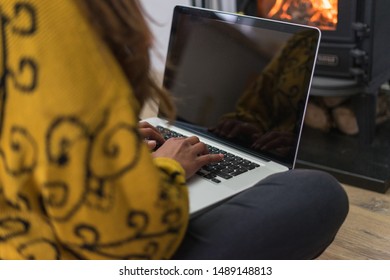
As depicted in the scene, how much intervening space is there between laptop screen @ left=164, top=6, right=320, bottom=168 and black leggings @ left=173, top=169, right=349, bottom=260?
212mm

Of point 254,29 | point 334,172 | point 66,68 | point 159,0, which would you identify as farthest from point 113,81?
point 159,0

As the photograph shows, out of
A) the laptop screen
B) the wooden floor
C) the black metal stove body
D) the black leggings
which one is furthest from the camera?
the black metal stove body

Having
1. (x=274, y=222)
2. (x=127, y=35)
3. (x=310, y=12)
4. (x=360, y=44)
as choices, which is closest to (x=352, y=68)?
(x=360, y=44)

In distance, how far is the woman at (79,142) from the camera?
543 millimetres

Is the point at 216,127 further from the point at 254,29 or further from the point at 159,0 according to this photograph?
the point at 159,0

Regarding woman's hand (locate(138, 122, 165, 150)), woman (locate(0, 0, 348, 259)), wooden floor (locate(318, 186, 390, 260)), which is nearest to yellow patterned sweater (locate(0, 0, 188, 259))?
woman (locate(0, 0, 348, 259))

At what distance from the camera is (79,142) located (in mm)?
553

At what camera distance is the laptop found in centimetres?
100

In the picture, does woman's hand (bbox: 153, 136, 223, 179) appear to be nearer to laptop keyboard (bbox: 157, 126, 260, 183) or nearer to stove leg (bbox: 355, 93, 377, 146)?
laptop keyboard (bbox: 157, 126, 260, 183)

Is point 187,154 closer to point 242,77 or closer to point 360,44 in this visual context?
point 242,77

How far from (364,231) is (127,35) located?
3.17 feet
